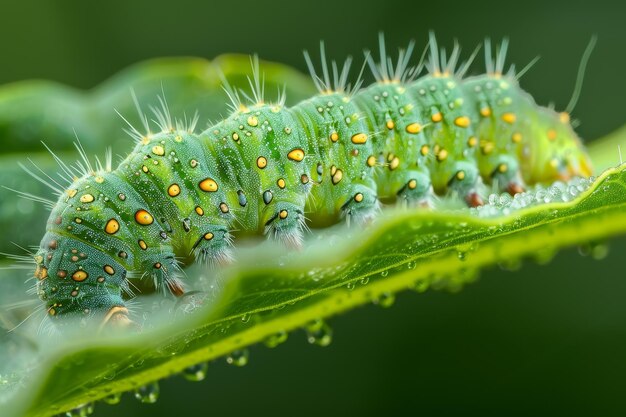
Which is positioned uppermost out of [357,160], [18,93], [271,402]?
[18,93]

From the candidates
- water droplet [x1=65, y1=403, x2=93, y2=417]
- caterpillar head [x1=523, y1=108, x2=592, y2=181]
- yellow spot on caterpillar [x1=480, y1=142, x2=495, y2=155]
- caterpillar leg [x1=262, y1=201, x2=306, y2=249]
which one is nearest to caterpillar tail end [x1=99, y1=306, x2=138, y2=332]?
water droplet [x1=65, y1=403, x2=93, y2=417]

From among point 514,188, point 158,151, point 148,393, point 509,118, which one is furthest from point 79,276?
point 509,118

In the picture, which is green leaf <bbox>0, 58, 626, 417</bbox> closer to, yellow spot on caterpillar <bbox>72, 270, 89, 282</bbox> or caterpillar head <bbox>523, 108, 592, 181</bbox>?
yellow spot on caterpillar <bbox>72, 270, 89, 282</bbox>

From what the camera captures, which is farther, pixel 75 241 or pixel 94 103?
pixel 94 103

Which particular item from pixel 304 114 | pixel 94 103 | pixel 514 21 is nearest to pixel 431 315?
pixel 304 114

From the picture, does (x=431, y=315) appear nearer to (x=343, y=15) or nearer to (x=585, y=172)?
(x=585, y=172)

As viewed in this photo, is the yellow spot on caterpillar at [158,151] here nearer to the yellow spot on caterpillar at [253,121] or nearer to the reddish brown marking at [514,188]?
the yellow spot on caterpillar at [253,121]

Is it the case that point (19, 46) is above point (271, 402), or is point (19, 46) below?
above

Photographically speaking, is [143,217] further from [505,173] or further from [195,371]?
[505,173]
